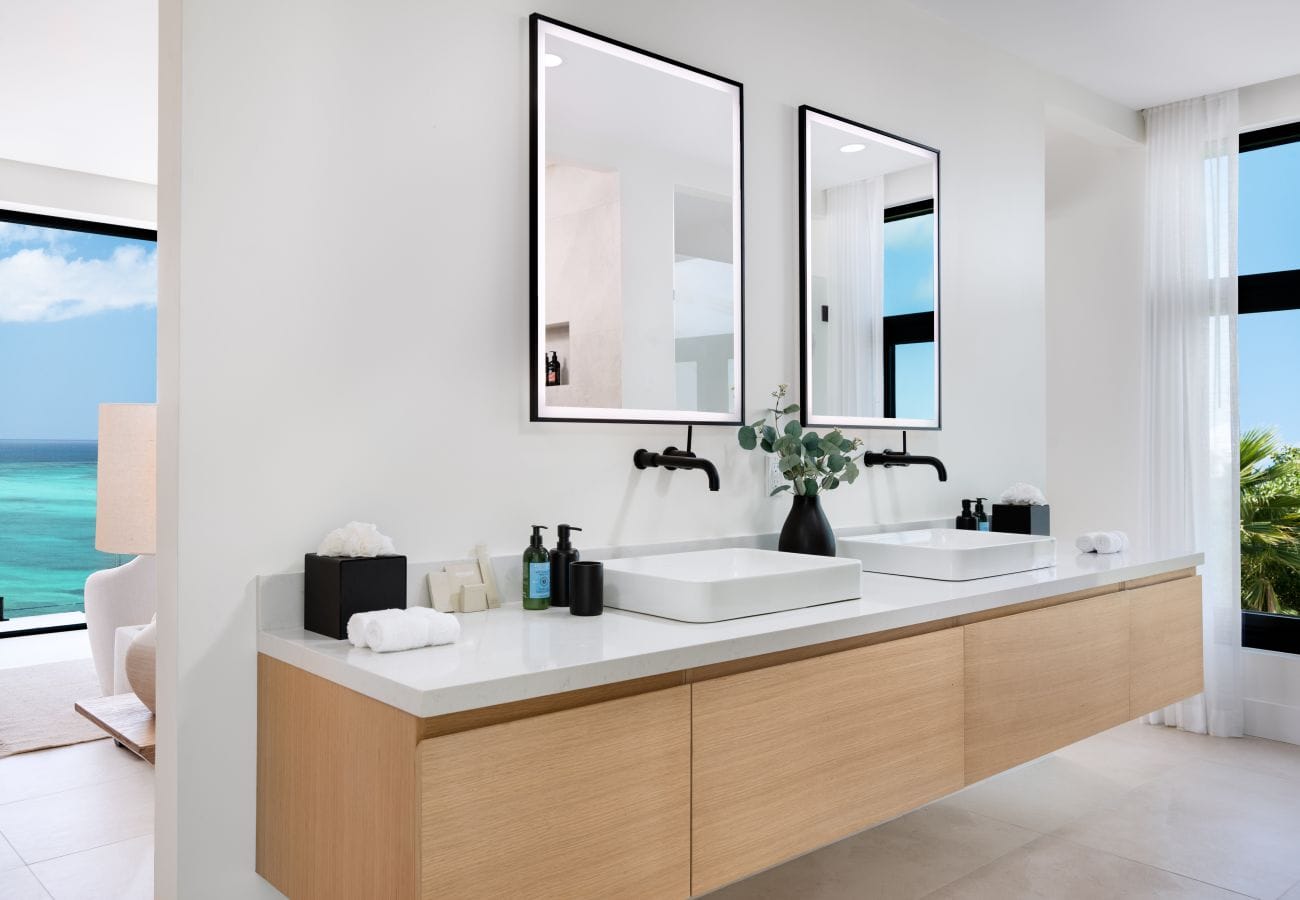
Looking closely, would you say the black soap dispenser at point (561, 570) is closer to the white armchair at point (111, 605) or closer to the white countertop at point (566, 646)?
the white countertop at point (566, 646)

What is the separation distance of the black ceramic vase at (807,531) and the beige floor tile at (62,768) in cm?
267

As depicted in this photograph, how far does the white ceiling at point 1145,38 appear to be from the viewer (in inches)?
123

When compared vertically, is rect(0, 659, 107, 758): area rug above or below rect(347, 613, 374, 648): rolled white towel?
below

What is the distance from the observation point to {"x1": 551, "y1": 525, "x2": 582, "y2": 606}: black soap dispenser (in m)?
1.94

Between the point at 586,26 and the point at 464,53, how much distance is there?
0.37 metres

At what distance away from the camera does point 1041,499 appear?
319 cm

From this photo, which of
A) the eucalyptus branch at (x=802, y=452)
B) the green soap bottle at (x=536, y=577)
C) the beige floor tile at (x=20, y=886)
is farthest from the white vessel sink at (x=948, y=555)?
the beige floor tile at (x=20, y=886)

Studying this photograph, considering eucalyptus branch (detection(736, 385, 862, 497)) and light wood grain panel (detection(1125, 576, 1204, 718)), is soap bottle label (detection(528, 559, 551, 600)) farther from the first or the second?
light wood grain panel (detection(1125, 576, 1204, 718))

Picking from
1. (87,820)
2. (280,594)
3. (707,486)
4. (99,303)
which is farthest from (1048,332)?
(99,303)

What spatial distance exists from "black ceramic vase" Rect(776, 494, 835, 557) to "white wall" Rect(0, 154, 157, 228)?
4.47 m

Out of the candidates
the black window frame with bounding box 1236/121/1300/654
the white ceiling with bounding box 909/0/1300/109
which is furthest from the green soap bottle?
the black window frame with bounding box 1236/121/1300/654

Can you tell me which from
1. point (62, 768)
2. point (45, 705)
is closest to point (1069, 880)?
point (62, 768)

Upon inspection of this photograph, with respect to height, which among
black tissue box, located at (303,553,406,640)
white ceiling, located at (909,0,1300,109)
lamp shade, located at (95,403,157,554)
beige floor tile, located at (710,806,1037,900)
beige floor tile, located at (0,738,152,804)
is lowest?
beige floor tile, located at (710,806,1037,900)

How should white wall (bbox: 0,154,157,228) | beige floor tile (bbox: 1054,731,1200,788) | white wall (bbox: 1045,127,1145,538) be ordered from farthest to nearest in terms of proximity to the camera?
white wall (bbox: 0,154,157,228) → white wall (bbox: 1045,127,1145,538) → beige floor tile (bbox: 1054,731,1200,788)
